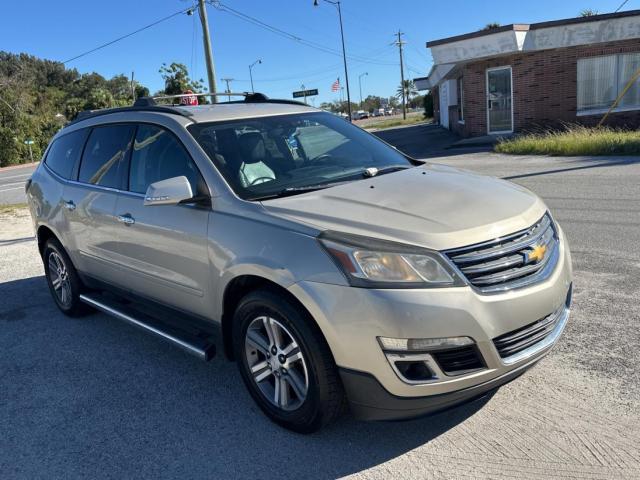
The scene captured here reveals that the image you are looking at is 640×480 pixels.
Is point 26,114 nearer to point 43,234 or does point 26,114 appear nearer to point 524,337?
point 43,234

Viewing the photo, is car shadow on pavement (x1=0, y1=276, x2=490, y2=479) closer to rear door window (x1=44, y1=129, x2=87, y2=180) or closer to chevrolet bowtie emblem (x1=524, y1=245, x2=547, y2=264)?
chevrolet bowtie emblem (x1=524, y1=245, x2=547, y2=264)

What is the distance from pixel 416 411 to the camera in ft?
8.93

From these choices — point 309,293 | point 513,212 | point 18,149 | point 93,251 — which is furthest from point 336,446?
point 18,149

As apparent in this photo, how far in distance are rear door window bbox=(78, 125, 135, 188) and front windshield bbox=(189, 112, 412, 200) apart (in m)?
0.90

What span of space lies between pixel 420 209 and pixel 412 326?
2.40ft

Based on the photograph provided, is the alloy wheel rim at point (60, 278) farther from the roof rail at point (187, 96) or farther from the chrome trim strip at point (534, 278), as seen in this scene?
the chrome trim strip at point (534, 278)

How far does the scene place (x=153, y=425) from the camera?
340 centimetres

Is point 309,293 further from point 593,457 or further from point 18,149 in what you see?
point 18,149

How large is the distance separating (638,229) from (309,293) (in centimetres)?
561

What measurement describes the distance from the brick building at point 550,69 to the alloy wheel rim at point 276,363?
1927cm

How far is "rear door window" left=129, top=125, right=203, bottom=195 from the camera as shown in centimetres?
372

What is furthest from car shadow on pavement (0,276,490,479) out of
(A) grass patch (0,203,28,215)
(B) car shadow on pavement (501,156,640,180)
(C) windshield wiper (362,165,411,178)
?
(A) grass patch (0,203,28,215)

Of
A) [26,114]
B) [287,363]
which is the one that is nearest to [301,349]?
[287,363]

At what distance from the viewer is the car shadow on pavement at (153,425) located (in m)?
2.97
